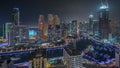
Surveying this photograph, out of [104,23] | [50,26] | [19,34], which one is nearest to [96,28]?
[104,23]

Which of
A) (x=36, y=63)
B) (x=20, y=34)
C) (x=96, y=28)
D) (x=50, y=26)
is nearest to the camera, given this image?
(x=36, y=63)

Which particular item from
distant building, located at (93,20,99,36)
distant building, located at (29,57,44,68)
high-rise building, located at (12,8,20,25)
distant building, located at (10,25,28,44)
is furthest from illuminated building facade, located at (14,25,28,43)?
distant building, located at (29,57,44,68)

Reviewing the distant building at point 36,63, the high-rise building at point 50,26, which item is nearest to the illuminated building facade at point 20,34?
the high-rise building at point 50,26

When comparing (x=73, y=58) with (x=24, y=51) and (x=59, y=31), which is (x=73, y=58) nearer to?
(x=24, y=51)

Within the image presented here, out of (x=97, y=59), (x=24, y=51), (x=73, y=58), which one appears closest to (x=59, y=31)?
(x=24, y=51)

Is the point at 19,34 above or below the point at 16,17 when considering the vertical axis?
below

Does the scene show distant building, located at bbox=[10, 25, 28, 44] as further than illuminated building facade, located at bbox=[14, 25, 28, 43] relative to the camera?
No

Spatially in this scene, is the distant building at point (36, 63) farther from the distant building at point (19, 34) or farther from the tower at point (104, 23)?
the tower at point (104, 23)

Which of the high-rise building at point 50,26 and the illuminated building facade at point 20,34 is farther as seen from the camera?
the high-rise building at point 50,26

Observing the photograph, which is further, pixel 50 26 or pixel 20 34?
pixel 50 26

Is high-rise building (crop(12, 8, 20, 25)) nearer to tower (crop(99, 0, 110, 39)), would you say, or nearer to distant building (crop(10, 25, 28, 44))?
distant building (crop(10, 25, 28, 44))

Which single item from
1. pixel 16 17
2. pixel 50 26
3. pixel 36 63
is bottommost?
pixel 36 63

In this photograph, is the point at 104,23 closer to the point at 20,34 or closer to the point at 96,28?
the point at 96,28
